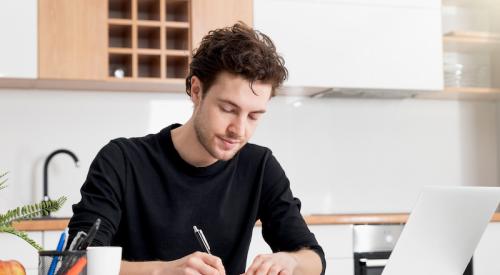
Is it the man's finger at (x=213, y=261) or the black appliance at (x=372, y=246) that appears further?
the black appliance at (x=372, y=246)

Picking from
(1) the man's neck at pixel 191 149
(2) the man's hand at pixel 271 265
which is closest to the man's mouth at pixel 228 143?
(1) the man's neck at pixel 191 149

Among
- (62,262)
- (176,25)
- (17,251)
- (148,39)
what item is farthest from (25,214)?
(148,39)

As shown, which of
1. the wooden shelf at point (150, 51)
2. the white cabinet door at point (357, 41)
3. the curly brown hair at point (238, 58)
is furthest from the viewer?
the white cabinet door at point (357, 41)

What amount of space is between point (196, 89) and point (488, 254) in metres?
2.22

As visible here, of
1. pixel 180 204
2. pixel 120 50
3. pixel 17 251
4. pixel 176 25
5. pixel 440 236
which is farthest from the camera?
pixel 176 25

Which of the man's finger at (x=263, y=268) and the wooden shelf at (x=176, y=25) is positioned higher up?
the wooden shelf at (x=176, y=25)

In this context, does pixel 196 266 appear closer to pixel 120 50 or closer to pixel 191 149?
pixel 191 149

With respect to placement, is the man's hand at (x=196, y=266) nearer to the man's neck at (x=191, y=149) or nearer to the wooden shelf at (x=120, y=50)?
the man's neck at (x=191, y=149)

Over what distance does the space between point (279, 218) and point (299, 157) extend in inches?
81.4

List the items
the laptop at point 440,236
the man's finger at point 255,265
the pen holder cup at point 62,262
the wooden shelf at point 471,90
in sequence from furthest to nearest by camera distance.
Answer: the wooden shelf at point 471,90 < the laptop at point 440,236 < the man's finger at point 255,265 < the pen holder cup at point 62,262

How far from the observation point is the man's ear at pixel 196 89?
190 centimetres

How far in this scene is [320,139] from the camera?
405 centimetres

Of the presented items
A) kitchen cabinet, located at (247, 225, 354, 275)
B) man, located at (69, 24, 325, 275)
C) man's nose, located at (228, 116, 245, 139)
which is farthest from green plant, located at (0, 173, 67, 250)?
kitchen cabinet, located at (247, 225, 354, 275)

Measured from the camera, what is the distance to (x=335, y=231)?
3.38 meters
